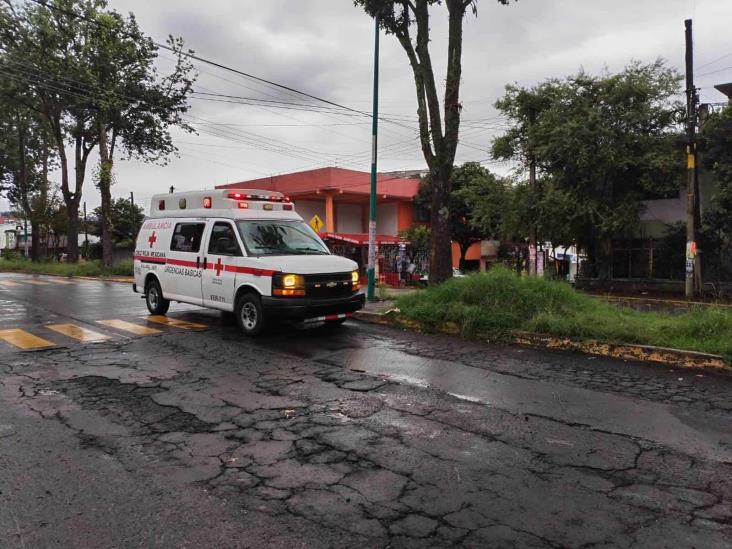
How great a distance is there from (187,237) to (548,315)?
6.75 m

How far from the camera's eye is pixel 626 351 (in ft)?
26.8

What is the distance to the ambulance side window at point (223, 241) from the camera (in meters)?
9.50

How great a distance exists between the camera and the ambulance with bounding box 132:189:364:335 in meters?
8.88

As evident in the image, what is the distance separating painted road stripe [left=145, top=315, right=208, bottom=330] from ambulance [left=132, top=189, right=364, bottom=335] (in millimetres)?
302

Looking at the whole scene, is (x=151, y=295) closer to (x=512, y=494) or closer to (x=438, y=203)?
(x=438, y=203)

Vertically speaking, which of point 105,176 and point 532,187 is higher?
point 105,176

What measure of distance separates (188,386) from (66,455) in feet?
6.58

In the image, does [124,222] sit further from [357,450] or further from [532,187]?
[357,450]

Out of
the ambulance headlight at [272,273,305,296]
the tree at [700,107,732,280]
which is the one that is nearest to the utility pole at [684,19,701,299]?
the tree at [700,107,732,280]

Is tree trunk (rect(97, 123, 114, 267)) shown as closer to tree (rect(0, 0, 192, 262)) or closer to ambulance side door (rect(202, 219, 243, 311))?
tree (rect(0, 0, 192, 262))

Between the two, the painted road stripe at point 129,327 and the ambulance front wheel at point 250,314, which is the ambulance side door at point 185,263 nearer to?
the painted road stripe at point 129,327

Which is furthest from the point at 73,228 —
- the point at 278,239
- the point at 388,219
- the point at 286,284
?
the point at 286,284

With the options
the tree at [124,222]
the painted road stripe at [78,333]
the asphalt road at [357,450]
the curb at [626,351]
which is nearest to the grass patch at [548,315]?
the curb at [626,351]

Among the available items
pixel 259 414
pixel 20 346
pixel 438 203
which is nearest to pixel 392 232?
pixel 438 203
